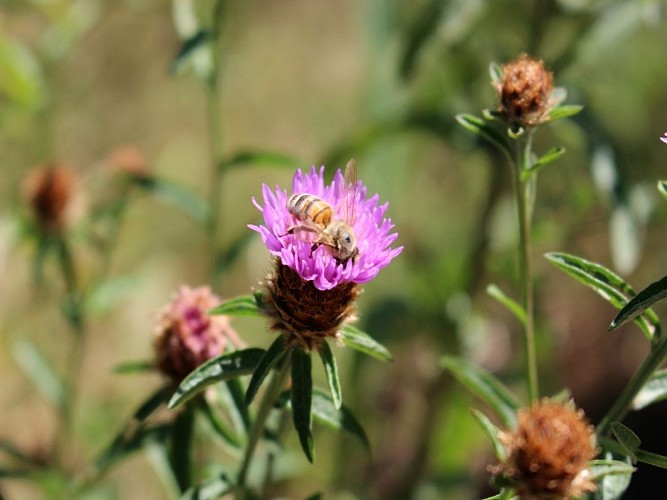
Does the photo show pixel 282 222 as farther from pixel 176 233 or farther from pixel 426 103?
pixel 176 233

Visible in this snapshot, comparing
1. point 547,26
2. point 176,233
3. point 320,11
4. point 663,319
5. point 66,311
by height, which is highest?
point 320,11

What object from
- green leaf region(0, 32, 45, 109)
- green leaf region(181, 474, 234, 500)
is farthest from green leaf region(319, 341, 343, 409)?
green leaf region(0, 32, 45, 109)

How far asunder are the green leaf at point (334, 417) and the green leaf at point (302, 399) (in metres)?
0.19

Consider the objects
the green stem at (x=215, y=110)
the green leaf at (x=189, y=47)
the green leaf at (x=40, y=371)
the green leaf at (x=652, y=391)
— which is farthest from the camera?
the green leaf at (x=40, y=371)

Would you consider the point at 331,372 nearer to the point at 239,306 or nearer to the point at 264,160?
the point at 239,306

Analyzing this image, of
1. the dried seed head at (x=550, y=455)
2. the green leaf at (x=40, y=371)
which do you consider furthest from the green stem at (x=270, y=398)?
the green leaf at (x=40, y=371)

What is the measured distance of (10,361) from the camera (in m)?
3.72

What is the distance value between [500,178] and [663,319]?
3.20 feet

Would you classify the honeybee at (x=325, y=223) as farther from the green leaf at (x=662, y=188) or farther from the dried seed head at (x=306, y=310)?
the green leaf at (x=662, y=188)

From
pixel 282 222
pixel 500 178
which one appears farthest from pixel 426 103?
pixel 282 222

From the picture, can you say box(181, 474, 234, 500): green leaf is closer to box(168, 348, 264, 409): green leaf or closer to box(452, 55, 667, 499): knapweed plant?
box(168, 348, 264, 409): green leaf

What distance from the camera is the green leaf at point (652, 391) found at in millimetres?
1612

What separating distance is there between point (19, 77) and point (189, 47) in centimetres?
85

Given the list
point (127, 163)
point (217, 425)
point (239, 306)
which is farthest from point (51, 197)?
point (239, 306)
